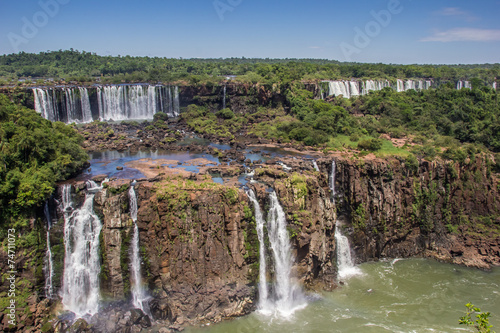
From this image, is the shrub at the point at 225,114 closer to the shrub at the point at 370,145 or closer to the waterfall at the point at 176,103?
the waterfall at the point at 176,103

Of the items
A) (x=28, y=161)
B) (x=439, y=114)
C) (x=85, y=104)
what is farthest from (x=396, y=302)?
(x=85, y=104)

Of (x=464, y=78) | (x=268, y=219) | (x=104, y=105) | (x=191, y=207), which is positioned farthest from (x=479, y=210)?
(x=464, y=78)

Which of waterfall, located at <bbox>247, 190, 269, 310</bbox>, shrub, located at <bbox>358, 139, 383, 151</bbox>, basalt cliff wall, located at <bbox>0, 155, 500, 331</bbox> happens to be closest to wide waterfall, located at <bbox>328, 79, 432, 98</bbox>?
shrub, located at <bbox>358, 139, 383, 151</bbox>

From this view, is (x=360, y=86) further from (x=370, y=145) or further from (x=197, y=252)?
(x=197, y=252)

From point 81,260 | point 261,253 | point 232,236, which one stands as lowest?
point 261,253

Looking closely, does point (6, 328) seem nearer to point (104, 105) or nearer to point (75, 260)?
point (75, 260)

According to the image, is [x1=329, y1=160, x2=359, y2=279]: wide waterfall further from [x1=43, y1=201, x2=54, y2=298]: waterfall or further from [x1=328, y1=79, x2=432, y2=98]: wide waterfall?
[x1=328, y1=79, x2=432, y2=98]: wide waterfall
